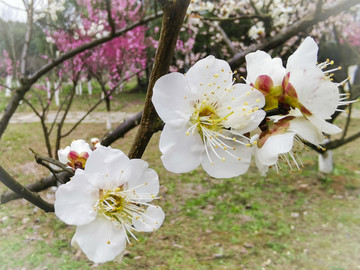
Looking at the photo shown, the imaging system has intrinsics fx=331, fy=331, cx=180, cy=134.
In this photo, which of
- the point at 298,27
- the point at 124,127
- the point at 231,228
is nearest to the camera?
the point at 124,127

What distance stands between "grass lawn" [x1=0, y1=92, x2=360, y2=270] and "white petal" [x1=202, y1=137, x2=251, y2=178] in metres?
1.37

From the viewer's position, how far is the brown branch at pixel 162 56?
415 mm

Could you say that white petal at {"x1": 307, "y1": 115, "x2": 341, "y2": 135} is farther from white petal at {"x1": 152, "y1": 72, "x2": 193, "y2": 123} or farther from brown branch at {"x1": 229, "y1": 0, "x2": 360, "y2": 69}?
brown branch at {"x1": 229, "y1": 0, "x2": 360, "y2": 69}

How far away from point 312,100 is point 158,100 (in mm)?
194

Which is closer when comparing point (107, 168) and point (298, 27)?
point (107, 168)

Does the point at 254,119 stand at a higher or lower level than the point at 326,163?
higher

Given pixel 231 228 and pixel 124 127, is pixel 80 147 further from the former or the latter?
pixel 231 228

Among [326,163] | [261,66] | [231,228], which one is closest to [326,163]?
[326,163]

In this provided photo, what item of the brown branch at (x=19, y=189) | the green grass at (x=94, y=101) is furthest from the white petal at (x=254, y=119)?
the green grass at (x=94, y=101)

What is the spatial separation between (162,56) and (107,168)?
172mm

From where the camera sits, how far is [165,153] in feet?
1.35

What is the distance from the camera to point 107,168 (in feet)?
1.53

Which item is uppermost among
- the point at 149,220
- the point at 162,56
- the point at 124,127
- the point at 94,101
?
the point at 162,56

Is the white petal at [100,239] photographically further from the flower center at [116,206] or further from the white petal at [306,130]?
the white petal at [306,130]
